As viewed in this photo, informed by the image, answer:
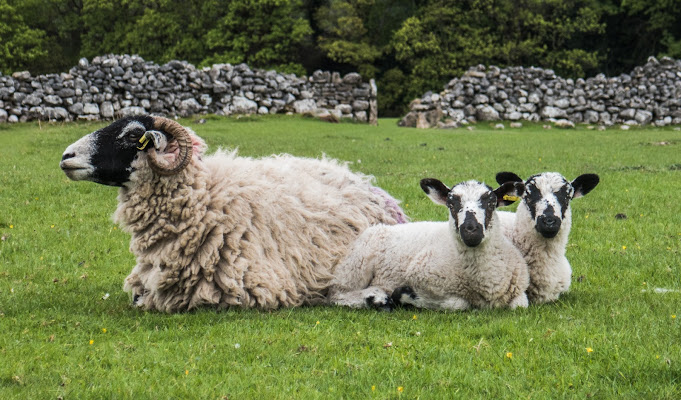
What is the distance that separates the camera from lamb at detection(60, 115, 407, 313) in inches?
243

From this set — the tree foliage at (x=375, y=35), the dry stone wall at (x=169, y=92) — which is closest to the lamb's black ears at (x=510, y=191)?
the dry stone wall at (x=169, y=92)

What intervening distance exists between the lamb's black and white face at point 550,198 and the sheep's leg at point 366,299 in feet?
4.75

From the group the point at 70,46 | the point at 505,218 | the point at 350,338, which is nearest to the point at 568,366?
the point at 350,338

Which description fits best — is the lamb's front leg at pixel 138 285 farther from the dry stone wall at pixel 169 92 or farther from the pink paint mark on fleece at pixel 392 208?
the dry stone wall at pixel 169 92

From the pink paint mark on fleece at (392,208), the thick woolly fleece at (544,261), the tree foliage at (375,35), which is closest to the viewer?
the thick woolly fleece at (544,261)

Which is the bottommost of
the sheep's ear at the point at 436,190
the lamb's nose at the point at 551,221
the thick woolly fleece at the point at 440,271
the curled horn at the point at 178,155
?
the thick woolly fleece at the point at 440,271

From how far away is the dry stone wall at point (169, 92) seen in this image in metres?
25.7

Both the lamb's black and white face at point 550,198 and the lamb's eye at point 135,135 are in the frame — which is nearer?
the lamb's black and white face at point 550,198

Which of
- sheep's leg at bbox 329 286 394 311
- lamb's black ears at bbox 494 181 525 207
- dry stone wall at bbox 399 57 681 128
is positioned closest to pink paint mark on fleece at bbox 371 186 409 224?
sheep's leg at bbox 329 286 394 311

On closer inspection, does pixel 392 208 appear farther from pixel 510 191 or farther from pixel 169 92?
pixel 169 92

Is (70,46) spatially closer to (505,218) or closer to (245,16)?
(245,16)

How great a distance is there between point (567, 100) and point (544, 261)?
92.4 feet

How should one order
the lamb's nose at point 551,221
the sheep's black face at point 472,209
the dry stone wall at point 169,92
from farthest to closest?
the dry stone wall at point 169,92, the lamb's nose at point 551,221, the sheep's black face at point 472,209

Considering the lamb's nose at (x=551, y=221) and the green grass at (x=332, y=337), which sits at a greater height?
the lamb's nose at (x=551, y=221)
